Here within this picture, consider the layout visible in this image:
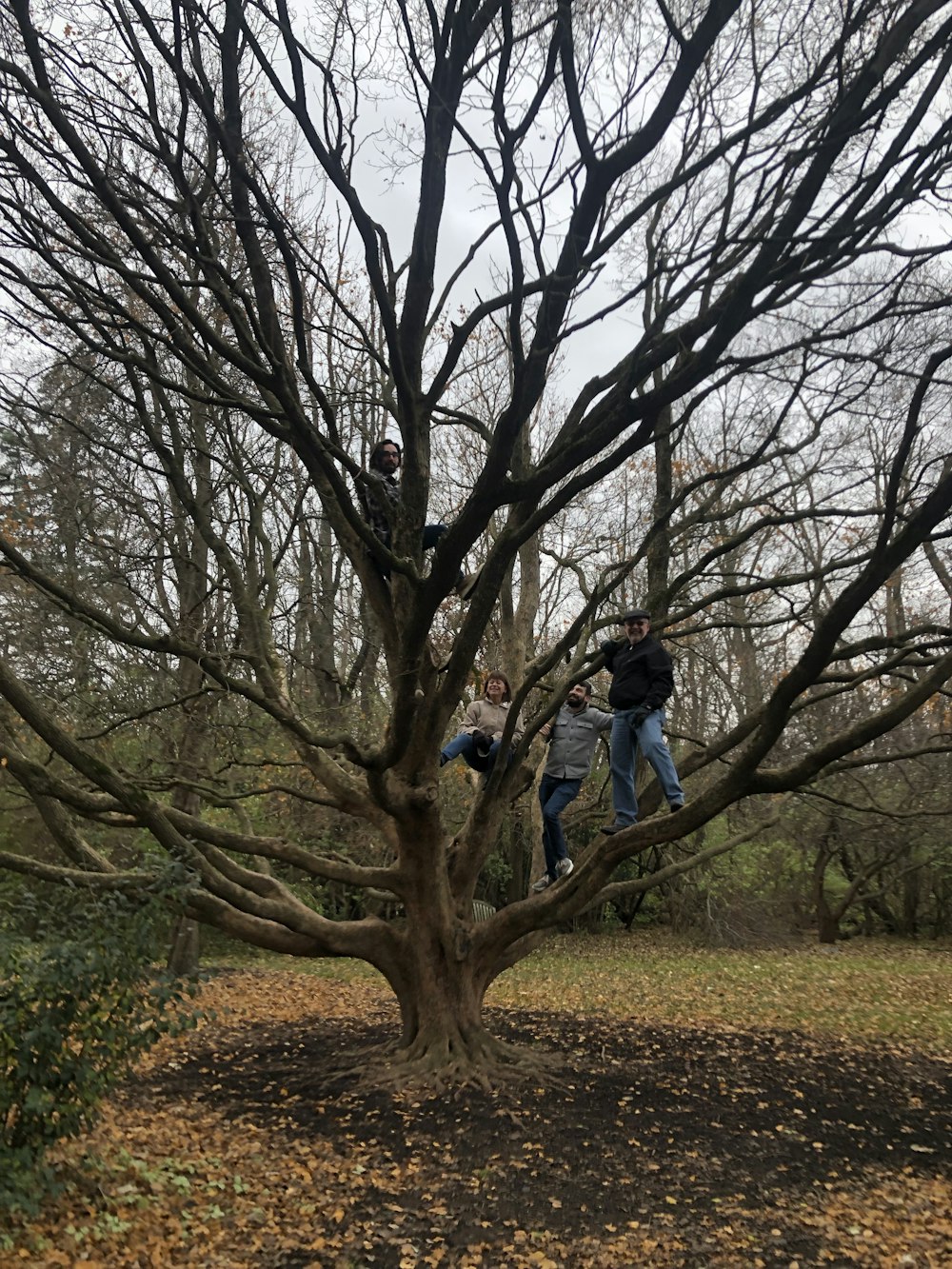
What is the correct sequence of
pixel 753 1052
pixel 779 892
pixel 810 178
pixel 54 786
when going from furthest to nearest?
pixel 779 892 < pixel 753 1052 < pixel 54 786 < pixel 810 178

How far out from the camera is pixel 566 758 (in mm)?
7273

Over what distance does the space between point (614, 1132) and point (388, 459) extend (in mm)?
4775

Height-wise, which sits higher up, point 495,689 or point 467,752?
point 495,689

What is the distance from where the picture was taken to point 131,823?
20.5 feet

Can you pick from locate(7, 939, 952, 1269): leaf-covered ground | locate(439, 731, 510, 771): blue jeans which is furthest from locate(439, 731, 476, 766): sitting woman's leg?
locate(7, 939, 952, 1269): leaf-covered ground

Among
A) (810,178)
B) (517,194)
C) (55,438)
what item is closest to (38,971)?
(517,194)

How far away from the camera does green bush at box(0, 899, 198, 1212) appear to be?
375 cm

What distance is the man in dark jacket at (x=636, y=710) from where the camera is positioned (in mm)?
5906

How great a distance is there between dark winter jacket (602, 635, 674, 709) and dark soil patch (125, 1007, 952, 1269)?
2732 millimetres

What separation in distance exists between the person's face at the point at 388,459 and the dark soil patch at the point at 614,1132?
4.49m

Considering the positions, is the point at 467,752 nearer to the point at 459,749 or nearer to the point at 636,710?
the point at 459,749

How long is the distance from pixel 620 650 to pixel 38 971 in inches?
157

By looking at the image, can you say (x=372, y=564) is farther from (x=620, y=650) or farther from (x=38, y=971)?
(x=38, y=971)

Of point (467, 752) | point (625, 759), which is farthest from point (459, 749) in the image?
point (625, 759)
